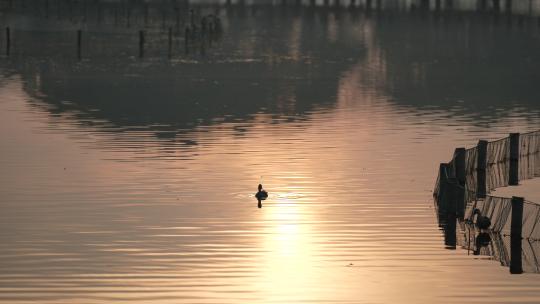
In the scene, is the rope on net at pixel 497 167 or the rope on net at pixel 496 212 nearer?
the rope on net at pixel 496 212

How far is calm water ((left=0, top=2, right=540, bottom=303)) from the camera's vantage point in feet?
94.7

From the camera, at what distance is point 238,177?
43.7m

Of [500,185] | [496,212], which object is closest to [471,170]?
[500,185]

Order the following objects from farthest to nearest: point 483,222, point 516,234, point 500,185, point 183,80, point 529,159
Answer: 1. point 183,80
2. point 529,159
3. point 500,185
4. point 483,222
5. point 516,234

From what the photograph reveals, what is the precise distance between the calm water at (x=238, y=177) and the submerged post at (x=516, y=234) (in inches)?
18.3

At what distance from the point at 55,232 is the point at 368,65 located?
73056 millimetres

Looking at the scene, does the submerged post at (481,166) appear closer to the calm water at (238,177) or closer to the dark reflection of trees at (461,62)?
the calm water at (238,177)

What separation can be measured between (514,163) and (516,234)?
32.4ft

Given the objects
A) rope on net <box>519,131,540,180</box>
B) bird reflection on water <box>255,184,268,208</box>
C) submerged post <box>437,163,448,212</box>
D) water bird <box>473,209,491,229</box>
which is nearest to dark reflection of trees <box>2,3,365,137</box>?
rope on net <box>519,131,540,180</box>

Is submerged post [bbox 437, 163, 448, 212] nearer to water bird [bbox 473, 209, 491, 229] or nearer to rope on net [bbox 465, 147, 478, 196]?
rope on net [bbox 465, 147, 478, 196]

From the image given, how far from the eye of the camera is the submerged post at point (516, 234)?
30.5m

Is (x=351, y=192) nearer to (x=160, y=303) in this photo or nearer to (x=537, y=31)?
(x=160, y=303)

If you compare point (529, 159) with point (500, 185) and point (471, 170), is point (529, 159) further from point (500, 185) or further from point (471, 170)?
point (471, 170)

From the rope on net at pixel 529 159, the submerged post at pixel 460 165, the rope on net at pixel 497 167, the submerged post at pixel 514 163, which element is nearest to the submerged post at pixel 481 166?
the rope on net at pixel 497 167
